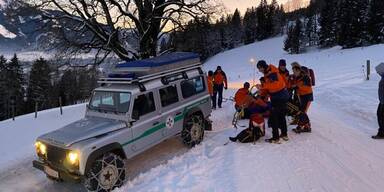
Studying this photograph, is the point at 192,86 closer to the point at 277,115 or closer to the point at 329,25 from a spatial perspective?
the point at 277,115

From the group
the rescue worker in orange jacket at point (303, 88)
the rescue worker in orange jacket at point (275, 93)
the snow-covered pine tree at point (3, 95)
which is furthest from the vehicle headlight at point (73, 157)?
the snow-covered pine tree at point (3, 95)

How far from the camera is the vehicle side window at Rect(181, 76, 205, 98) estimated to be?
29.1 feet

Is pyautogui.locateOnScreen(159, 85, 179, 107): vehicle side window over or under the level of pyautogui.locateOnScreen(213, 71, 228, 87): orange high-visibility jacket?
under

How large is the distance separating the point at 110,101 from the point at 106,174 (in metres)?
1.92

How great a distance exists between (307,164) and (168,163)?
315 centimetres

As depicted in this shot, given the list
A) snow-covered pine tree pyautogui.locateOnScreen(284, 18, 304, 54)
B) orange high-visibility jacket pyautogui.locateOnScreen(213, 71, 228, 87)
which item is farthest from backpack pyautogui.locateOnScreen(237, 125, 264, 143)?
snow-covered pine tree pyautogui.locateOnScreen(284, 18, 304, 54)

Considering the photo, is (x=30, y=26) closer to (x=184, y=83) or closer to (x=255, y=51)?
(x=184, y=83)

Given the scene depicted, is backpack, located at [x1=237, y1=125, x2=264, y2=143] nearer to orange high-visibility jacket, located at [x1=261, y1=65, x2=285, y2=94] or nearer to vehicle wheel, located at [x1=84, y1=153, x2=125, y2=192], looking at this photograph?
orange high-visibility jacket, located at [x1=261, y1=65, x2=285, y2=94]

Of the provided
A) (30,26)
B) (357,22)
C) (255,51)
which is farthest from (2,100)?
(357,22)

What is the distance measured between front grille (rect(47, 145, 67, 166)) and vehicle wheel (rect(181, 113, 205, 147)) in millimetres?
3291

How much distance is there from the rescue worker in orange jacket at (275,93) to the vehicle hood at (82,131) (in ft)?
12.1

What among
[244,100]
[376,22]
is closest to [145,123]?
[244,100]

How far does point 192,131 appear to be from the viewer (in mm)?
8703

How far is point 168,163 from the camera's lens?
7684 millimetres
